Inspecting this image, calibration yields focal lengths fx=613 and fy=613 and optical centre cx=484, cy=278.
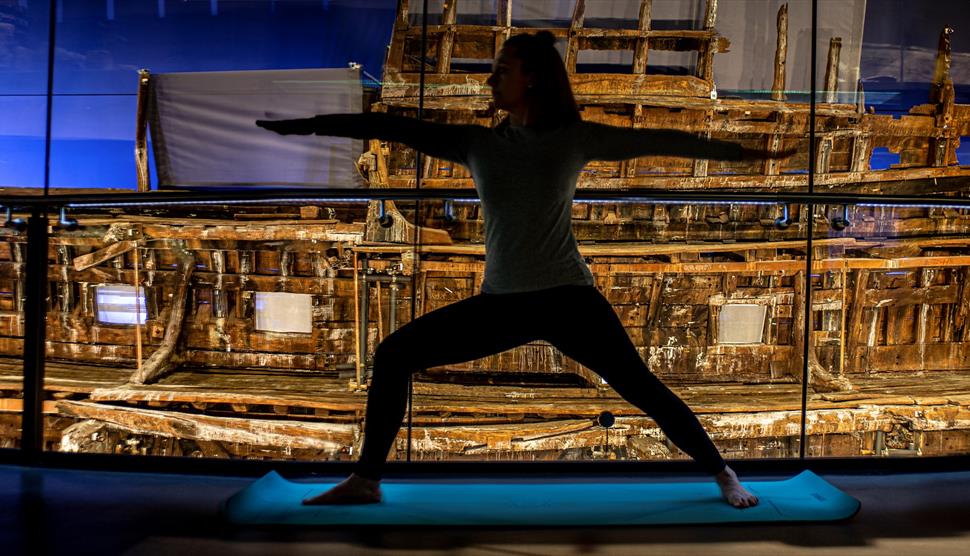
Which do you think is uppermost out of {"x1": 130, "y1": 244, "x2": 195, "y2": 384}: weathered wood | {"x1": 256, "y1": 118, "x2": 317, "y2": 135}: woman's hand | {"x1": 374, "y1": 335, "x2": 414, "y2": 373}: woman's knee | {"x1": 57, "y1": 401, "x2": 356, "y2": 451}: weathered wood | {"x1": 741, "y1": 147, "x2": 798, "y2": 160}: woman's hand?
{"x1": 256, "y1": 118, "x2": 317, "y2": 135}: woman's hand

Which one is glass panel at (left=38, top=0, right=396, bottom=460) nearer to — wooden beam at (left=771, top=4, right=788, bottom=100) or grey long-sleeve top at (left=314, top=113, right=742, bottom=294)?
wooden beam at (left=771, top=4, right=788, bottom=100)

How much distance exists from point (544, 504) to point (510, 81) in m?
1.05

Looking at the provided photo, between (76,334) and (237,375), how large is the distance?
297cm

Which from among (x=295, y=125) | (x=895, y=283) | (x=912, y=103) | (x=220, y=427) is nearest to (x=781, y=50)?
(x=912, y=103)

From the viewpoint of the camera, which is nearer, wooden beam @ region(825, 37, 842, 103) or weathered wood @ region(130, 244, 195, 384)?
wooden beam @ region(825, 37, 842, 103)

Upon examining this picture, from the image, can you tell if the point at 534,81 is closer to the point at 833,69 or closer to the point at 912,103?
the point at 833,69

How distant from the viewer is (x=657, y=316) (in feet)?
29.2

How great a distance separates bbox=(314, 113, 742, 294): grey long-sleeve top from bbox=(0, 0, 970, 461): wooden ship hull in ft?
21.2

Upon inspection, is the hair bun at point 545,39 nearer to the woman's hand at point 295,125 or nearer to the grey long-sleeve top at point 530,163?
the grey long-sleeve top at point 530,163

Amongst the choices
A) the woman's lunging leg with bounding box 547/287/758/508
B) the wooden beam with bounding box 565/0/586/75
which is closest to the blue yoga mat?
the woman's lunging leg with bounding box 547/287/758/508

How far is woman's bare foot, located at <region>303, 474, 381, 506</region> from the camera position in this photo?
151 centimetres

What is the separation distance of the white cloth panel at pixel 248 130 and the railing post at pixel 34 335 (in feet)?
11.7

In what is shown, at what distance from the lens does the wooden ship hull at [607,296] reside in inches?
329

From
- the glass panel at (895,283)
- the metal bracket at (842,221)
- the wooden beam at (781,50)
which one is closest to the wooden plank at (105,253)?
the wooden beam at (781,50)
